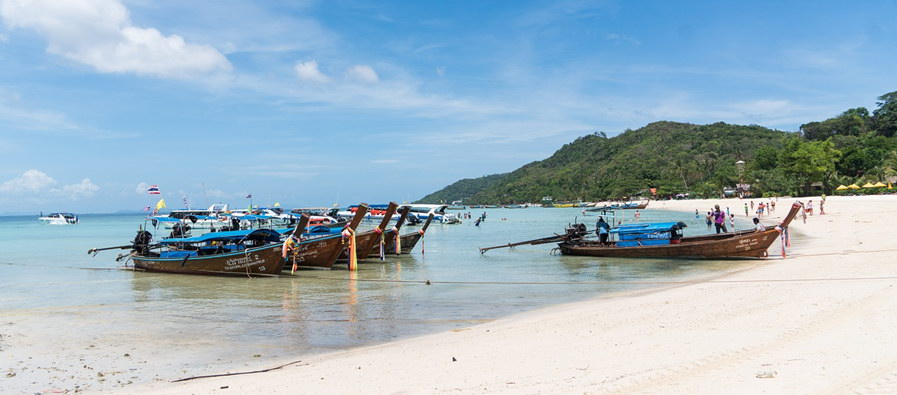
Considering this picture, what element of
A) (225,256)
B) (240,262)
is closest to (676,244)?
(240,262)

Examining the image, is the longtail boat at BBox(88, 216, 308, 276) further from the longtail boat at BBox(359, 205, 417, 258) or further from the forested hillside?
the forested hillside

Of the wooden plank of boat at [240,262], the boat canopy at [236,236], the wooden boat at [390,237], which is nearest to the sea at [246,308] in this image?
the wooden plank of boat at [240,262]

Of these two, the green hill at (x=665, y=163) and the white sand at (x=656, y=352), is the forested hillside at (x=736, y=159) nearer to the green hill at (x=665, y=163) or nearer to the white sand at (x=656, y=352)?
the green hill at (x=665, y=163)

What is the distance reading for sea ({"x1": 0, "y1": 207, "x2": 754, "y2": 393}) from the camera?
934cm

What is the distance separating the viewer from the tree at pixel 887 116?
97625 millimetres

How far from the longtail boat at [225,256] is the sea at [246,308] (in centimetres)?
46

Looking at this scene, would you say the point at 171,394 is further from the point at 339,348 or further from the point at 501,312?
the point at 501,312

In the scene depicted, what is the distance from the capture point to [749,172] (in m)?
95.2

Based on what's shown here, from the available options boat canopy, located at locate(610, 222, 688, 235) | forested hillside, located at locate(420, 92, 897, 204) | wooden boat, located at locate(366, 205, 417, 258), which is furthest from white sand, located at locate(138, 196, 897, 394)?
forested hillside, located at locate(420, 92, 897, 204)

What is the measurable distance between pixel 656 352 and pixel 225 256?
17.7 m

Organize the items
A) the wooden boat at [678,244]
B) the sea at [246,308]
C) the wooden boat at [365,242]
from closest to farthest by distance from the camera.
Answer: the sea at [246,308] → the wooden boat at [678,244] → the wooden boat at [365,242]

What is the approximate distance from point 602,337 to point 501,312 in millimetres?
4520

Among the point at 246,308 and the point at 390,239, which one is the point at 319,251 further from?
the point at 246,308

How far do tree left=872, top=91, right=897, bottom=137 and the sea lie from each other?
101428mm
